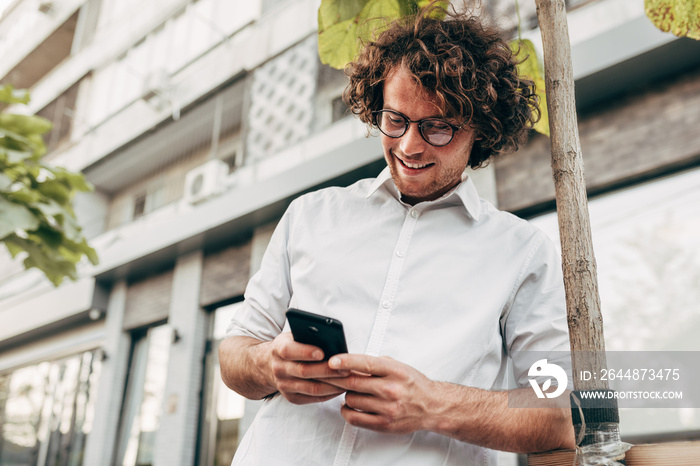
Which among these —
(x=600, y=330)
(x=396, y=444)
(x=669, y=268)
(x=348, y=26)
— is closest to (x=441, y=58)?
(x=348, y=26)

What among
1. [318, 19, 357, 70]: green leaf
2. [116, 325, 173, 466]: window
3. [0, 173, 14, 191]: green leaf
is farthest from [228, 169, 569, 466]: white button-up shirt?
[116, 325, 173, 466]: window

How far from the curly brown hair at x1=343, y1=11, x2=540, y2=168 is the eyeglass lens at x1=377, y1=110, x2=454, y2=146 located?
37 millimetres

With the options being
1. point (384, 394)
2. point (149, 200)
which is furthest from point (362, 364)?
point (149, 200)

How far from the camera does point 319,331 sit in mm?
1009

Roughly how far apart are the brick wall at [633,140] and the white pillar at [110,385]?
6.77m

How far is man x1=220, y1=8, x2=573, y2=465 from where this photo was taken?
1090mm

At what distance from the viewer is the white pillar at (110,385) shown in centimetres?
840

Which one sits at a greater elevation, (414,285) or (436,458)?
(414,285)

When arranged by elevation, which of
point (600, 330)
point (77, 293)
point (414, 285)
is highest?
point (77, 293)

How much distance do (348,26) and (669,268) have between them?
360cm

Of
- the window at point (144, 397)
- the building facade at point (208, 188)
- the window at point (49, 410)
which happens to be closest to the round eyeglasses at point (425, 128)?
the building facade at point (208, 188)

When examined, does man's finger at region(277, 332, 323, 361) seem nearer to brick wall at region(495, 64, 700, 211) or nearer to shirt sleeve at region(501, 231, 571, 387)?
shirt sleeve at region(501, 231, 571, 387)

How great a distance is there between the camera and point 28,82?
15391 millimetres

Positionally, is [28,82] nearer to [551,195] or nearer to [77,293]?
[77,293]
